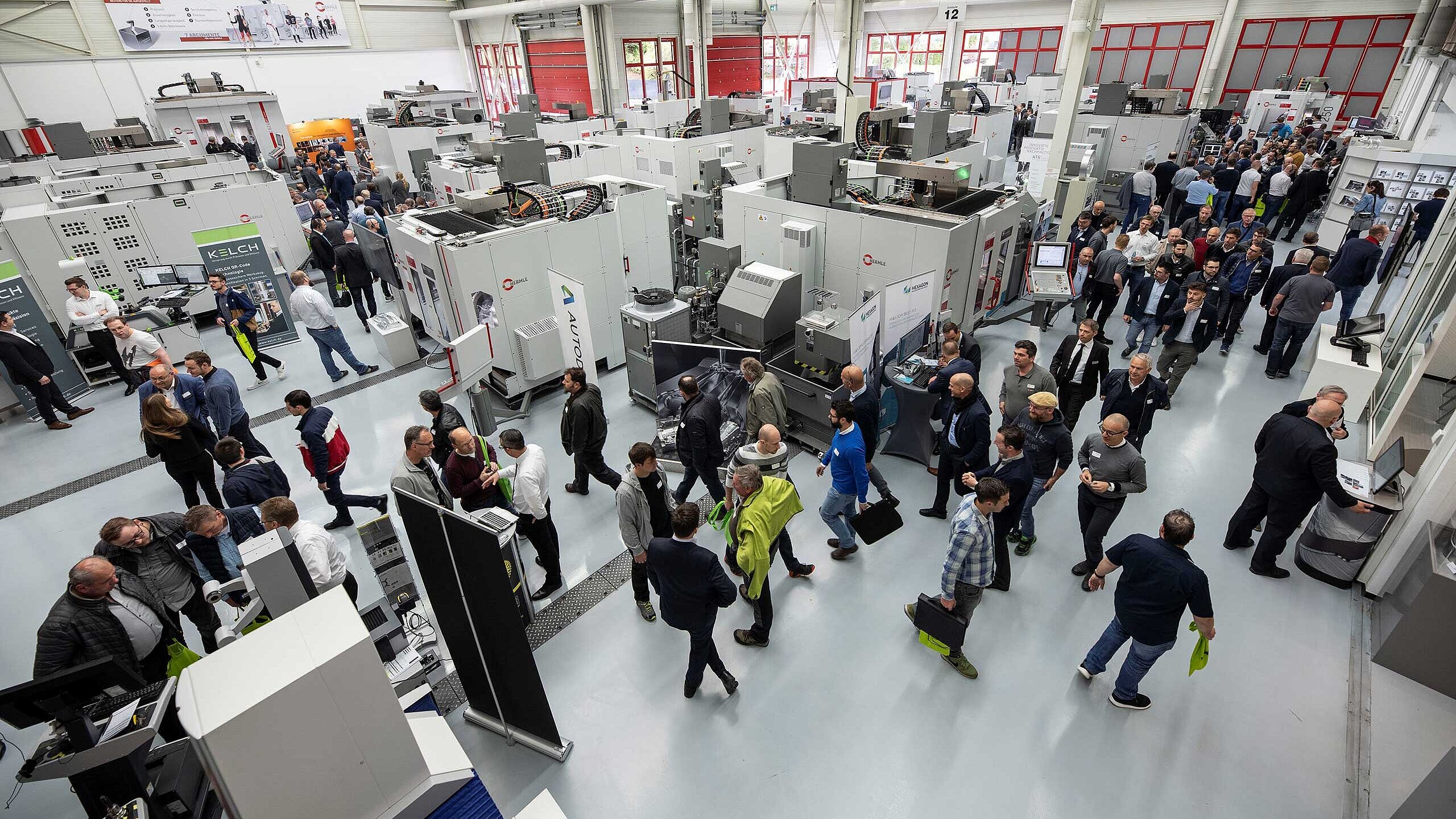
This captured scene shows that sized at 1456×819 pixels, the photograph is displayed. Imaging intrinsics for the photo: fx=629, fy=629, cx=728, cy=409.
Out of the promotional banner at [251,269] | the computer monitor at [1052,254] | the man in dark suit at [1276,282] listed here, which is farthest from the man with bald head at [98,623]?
the man in dark suit at [1276,282]

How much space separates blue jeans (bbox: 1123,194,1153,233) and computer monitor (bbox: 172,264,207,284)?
48.3 ft

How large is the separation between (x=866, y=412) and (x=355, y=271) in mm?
7500

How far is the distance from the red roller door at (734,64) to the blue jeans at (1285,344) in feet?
64.4

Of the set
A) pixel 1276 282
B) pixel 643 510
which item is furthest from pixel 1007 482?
pixel 1276 282

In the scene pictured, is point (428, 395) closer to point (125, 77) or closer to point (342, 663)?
point (342, 663)

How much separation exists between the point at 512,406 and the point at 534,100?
9513 mm

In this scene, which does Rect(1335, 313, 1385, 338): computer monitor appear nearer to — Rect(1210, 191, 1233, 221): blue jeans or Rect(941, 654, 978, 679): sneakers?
Rect(941, 654, 978, 679): sneakers

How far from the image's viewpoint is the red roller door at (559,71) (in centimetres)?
2116

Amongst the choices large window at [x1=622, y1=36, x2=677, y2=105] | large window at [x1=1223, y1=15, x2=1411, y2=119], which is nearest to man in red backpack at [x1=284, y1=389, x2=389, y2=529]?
large window at [x1=622, y1=36, x2=677, y2=105]

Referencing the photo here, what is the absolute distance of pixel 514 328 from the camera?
6.95m

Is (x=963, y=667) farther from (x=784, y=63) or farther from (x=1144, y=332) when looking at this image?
(x=784, y=63)

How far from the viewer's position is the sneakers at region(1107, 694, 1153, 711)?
3738 mm

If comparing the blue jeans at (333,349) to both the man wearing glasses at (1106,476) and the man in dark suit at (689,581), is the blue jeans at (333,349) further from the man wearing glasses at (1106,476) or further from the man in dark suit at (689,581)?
the man wearing glasses at (1106,476)

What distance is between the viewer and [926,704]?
3.84m
